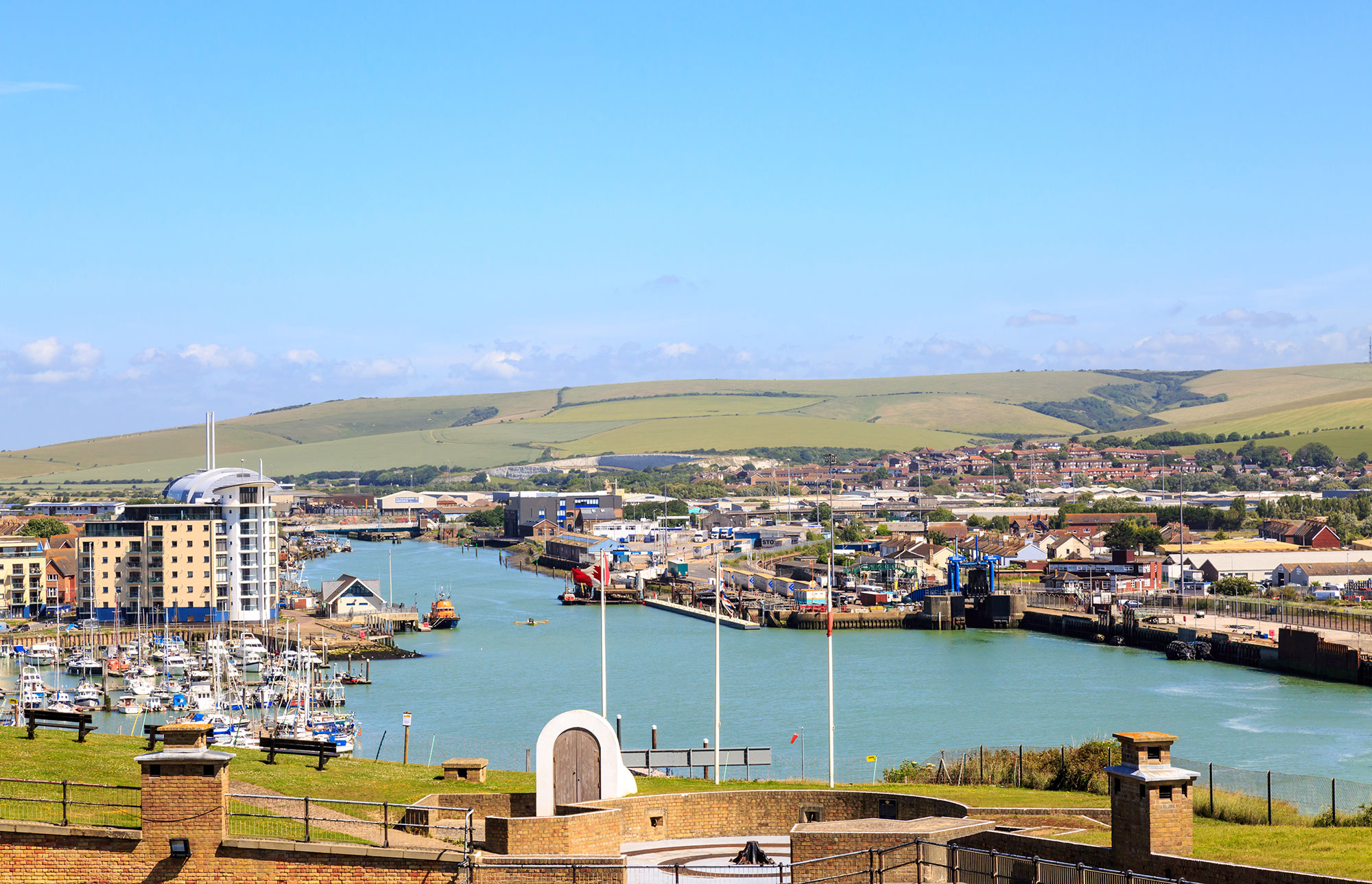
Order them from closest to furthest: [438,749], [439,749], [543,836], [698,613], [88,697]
Result: 1. [543,836]
2. [439,749]
3. [438,749]
4. [88,697]
5. [698,613]

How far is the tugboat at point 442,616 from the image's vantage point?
54531 millimetres

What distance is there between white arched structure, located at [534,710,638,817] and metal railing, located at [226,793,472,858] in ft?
2.34

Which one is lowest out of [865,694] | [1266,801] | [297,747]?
[865,694]

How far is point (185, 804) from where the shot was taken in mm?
9305

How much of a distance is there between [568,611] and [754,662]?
1843 centimetres

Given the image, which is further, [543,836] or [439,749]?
[439,749]

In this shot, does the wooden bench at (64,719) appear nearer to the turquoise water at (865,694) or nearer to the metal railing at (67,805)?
the metal railing at (67,805)

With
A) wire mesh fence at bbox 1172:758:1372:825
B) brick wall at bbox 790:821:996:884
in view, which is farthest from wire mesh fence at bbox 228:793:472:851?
wire mesh fence at bbox 1172:758:1372:825

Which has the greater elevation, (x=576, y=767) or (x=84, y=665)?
(x=576, y=767)

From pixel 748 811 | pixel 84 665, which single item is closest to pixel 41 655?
pixel 84 665

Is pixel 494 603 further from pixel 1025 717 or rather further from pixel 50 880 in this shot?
pixel 50 880

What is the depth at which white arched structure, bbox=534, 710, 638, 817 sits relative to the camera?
463 inches

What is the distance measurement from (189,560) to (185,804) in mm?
45362

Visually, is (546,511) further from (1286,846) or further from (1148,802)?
(1148,802)
